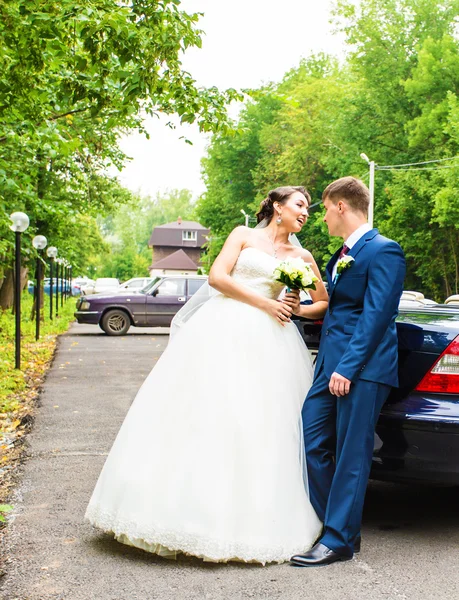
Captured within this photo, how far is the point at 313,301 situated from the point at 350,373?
98 cm

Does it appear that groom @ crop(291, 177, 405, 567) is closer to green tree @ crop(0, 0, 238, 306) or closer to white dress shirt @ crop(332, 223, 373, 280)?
white dress shirt @ crop(332, 223, 373, 280)

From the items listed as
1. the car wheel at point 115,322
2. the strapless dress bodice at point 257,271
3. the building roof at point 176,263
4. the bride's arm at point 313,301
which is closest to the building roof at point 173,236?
the building roof at point 176,263

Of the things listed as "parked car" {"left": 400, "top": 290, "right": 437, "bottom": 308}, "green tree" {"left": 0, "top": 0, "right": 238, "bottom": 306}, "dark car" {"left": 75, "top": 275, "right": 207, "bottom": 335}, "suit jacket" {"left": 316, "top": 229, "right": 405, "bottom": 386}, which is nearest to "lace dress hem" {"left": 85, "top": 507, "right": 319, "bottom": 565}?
"suit jacket" {"left": 316, "top": 229, "right": 405, "bottom": 386}

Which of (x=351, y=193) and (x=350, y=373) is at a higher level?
(x=351, y=193)

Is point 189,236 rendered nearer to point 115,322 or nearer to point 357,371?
point 115,322

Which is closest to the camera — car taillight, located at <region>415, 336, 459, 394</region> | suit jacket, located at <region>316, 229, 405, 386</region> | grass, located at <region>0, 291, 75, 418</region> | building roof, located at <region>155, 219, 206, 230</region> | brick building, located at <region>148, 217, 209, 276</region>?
suit jacket, located at <region>316, 229, 405, 386</region>

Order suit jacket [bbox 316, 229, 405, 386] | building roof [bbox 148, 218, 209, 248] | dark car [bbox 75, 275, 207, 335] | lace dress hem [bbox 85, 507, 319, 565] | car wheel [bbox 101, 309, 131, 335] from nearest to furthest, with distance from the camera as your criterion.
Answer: lace dress hem [bbox 85, 507, 319, 565] < suit jacket [bbox 316, 229, 405, 386] < dark car [bbox 75, 275, 207, 335] < car wheel [bbox 101, 309, 131, 335] < building roof [bbox 148, 218, 209, 248]

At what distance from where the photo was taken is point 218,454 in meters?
4.31

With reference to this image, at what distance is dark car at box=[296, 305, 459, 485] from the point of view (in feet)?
14.3

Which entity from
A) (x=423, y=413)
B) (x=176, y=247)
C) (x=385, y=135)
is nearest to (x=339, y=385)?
(x=423, y=413)

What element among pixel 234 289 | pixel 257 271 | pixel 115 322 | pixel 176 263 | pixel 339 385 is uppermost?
pixel 257 271

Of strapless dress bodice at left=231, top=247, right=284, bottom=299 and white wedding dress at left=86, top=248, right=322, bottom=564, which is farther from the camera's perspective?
strapless dress bodice at left=231, top=247, right=284, bottom=299

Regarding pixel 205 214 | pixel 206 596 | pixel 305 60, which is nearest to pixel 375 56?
pixel 305 60

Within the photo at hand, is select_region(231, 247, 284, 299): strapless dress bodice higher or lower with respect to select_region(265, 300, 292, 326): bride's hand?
higher
